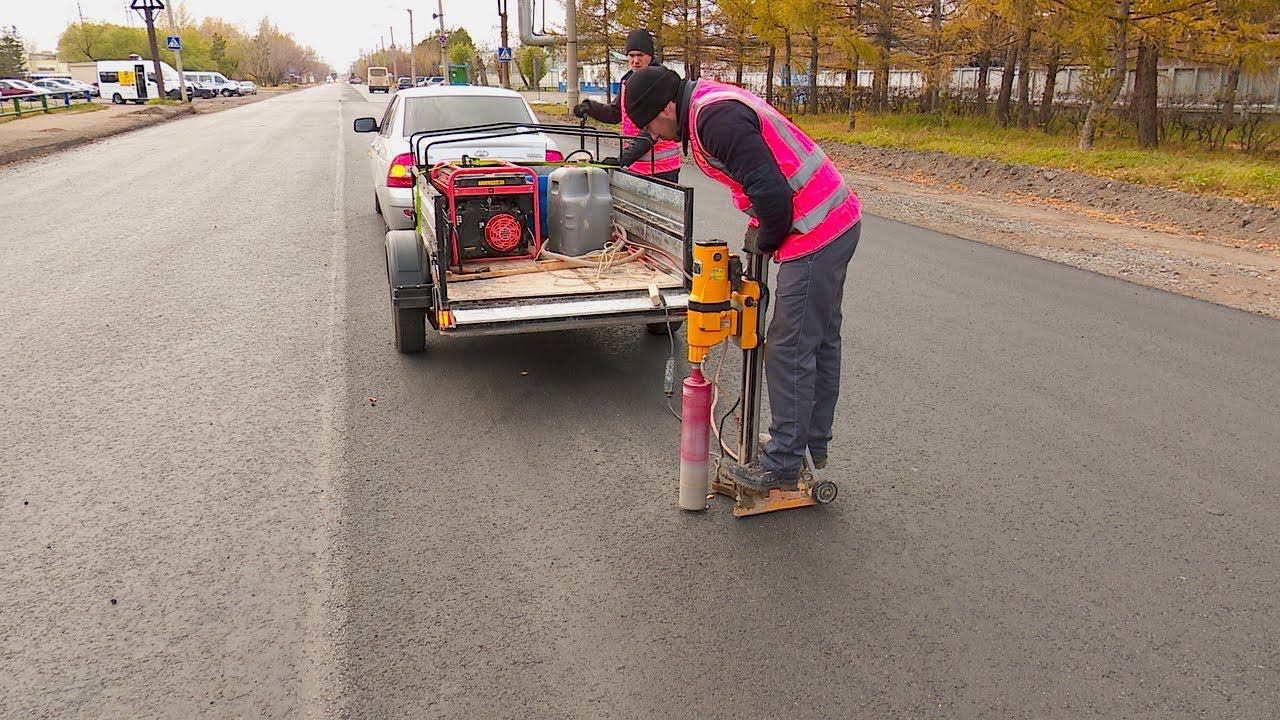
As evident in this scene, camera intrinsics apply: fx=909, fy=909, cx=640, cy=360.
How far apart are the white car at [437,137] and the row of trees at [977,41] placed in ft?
6.26

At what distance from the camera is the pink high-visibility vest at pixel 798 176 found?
3619 mm

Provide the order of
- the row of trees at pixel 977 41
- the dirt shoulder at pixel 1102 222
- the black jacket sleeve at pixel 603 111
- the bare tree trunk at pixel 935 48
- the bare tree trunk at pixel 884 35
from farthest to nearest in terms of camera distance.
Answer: the bare tree trunk at pixel 884 35, the bare tree trunk at pixel 935 48, the row of trees at pixel 977 41, the dirt shoulder at pixel 1102 222, the black jacket sleeve at pixel 603 111

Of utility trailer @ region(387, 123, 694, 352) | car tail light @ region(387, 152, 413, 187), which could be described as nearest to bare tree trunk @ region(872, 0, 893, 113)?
car tail light @ region(387, 152, 413, 187)

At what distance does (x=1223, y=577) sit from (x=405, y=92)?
9086 mm

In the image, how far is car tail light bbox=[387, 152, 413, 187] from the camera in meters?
8.59

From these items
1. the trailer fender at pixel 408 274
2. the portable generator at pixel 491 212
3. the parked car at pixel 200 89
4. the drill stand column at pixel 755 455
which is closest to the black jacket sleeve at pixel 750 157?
the drill stand column at pixel 755 455

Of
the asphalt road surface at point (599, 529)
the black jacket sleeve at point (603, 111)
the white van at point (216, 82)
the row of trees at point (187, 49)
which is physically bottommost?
the asphalt road surface at point (599, 529)

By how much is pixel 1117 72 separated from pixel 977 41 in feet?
24.5

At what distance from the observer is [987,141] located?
20.5 m

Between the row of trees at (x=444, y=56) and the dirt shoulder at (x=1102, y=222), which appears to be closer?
A: the dirt shoulder at (x=1102, y=222)

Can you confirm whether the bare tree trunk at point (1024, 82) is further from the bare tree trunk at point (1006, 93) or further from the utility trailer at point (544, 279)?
the utility trailer at point (544, 279)

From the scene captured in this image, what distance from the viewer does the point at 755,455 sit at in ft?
13.6

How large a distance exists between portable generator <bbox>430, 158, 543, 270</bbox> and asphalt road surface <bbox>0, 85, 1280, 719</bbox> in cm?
64

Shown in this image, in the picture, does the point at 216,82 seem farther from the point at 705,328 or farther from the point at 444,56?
the point at 705,328
